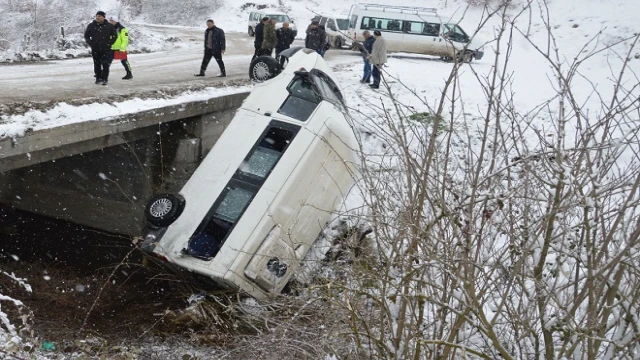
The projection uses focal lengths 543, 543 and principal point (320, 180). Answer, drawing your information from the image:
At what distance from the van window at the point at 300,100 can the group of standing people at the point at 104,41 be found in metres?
3.32

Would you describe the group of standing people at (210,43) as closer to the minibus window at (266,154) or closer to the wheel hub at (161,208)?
the minibus window at (266,154)

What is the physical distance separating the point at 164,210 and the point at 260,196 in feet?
4.22

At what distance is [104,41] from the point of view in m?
9.15

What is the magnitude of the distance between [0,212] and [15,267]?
236 cm

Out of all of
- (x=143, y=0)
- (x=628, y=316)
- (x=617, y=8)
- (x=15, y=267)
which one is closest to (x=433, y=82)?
(x=15, y=267)

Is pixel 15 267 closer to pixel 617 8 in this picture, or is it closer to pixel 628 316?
pixel 628 316

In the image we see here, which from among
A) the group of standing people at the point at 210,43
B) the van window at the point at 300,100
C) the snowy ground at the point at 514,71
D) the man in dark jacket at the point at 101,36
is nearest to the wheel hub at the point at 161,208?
the snowy ground at the point at 514,71

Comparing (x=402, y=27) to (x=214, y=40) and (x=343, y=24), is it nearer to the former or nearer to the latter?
(x=343, y=24)

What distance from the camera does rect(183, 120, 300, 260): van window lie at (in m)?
7.09

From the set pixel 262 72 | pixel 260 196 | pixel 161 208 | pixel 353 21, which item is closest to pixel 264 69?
pixel 262 72

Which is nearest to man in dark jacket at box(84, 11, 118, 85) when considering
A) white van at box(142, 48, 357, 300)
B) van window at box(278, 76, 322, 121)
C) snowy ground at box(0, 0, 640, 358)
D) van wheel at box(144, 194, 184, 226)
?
snowy ground at box(0, 0, 640, 358)

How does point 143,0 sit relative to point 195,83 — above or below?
above

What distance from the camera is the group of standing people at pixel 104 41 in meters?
9.06

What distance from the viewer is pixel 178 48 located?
19.2 m
